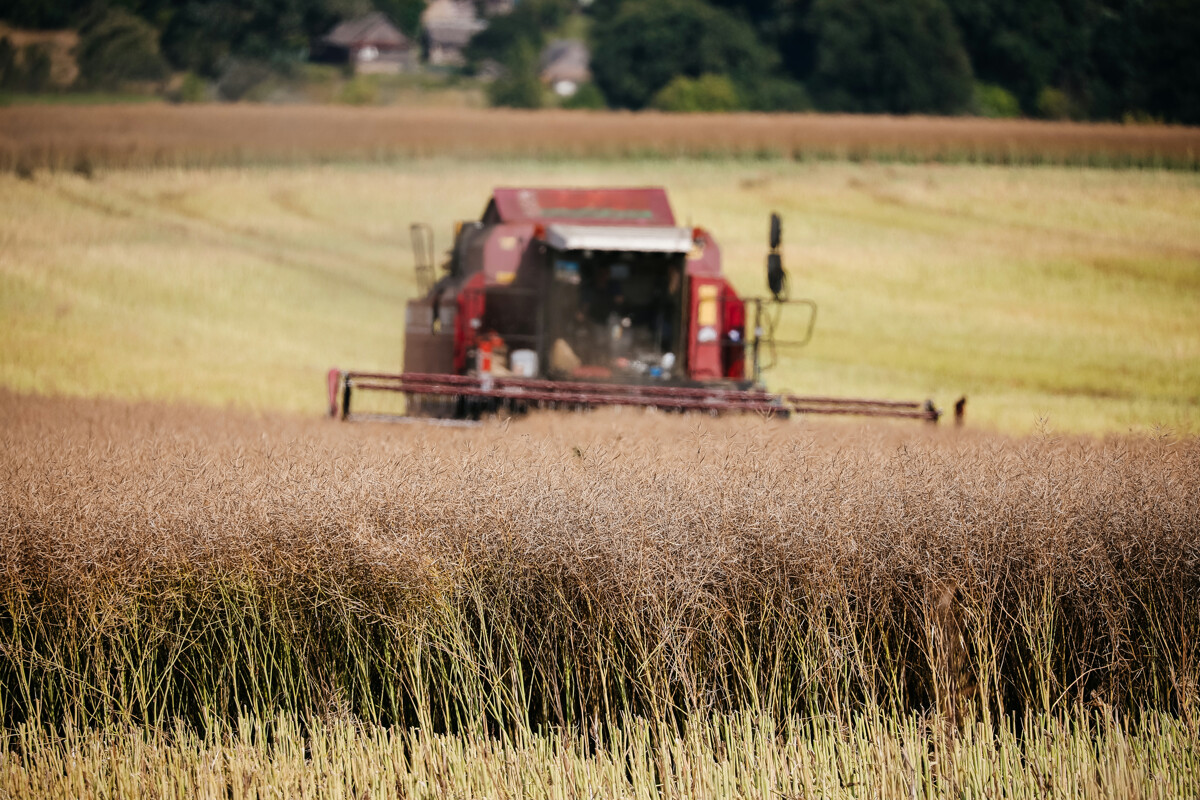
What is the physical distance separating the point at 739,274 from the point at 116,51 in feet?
61.4

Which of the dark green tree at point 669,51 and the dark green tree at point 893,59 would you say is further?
the dark green tree at point 669,51

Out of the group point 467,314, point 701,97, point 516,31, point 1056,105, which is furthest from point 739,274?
point 516,31

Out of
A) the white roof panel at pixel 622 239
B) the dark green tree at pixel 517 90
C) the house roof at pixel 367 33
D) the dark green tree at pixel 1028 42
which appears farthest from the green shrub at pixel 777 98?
the white roof panel at pixel 622 239

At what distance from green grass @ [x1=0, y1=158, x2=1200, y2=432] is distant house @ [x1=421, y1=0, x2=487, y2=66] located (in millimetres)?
28101

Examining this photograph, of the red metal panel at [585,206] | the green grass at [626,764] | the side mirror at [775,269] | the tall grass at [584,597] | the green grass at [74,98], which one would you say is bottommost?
the green grass at [626,764]

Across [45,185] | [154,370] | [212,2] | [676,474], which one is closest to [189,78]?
[212,2]

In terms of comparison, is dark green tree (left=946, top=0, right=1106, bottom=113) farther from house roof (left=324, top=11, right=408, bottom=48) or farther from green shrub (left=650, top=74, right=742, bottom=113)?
house roof (left=324, top=11, right=408, bottom=48)

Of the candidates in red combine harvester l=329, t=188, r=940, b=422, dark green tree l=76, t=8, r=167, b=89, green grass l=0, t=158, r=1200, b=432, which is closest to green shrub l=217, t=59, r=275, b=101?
dark green tree l=76, t=8, r=167, b=89

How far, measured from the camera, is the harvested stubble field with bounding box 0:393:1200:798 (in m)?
5.03

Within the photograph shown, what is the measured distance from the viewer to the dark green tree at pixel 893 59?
137ft

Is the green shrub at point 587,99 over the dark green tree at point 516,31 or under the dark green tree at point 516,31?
under

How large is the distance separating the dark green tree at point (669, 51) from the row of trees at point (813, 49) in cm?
5

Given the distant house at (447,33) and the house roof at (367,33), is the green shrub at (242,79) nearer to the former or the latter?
the house roof at (367,33)

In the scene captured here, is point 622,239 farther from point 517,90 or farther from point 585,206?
point 517,90
